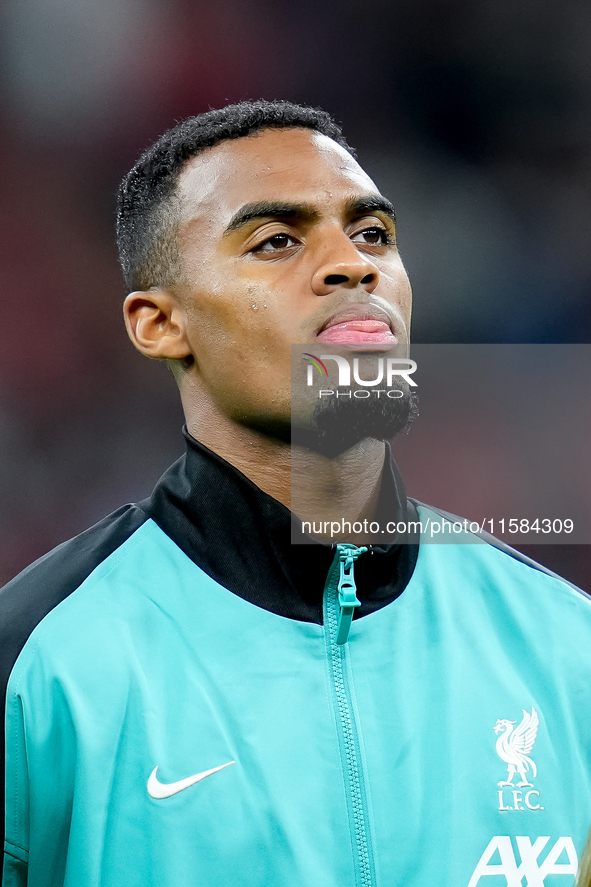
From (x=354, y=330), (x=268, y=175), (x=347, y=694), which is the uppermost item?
(x=268, y=175)

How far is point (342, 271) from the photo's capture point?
1666 millimetres

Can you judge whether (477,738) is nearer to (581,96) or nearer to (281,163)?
(281,163)

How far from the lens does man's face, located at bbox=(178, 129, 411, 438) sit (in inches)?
65.9

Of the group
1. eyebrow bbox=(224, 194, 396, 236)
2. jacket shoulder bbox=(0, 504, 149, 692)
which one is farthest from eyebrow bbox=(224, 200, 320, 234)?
jacket shoulder bbox=(0, 504, 149, 692)

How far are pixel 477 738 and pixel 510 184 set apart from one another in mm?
3415

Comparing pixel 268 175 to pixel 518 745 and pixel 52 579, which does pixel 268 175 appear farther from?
pixel 518 745

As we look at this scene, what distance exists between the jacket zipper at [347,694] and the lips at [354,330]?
40 centimetres

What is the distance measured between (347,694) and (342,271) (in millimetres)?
788

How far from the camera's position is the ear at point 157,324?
186 cm

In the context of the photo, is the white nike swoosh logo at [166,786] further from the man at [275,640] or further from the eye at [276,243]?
the eye at [276,243]

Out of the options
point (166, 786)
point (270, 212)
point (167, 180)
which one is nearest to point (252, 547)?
point (166, 786)

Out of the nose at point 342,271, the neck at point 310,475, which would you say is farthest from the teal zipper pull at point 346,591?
the nose at point 342,271

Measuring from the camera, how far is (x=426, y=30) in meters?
4.21

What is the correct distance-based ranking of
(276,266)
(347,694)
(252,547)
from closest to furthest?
(347,694)
(252,547)
(276,266)
